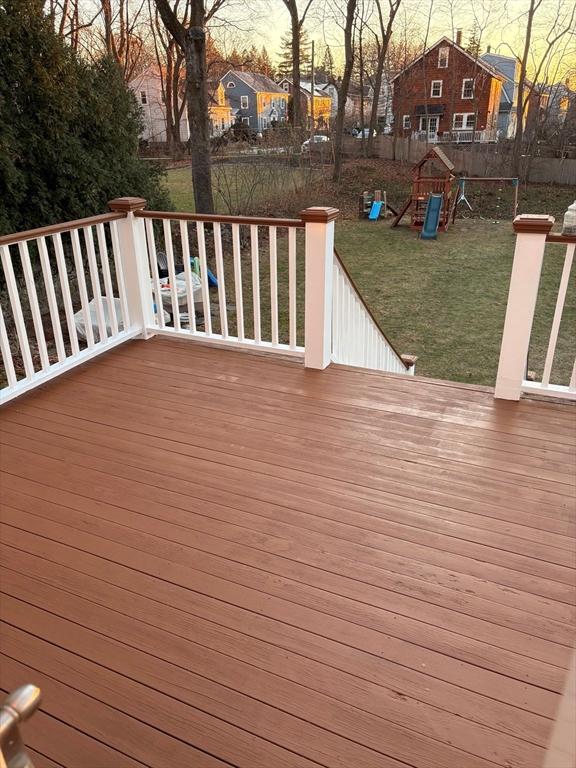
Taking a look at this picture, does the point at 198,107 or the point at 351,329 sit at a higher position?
the point at 198,107

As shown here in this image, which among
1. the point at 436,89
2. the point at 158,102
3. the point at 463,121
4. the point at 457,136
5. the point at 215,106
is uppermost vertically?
the point at 436,89

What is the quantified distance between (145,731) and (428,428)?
1850 millimetres

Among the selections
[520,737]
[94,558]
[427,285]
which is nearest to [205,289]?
[94,558]

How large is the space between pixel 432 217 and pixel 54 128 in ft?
29.1

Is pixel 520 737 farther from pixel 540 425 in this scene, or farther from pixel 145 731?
pixel 540 425

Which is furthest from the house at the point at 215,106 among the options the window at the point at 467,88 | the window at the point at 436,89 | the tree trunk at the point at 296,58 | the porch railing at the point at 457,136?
the window at the point at 467,88

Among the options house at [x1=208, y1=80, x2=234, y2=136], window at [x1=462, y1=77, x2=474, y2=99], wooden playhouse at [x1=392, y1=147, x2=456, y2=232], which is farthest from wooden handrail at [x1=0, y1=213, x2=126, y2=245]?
window at [x1=462, y1=77, x2=474, y2=99]

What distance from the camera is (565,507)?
2.21m

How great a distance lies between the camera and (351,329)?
13.1 ft

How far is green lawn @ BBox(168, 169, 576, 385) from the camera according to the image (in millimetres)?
7059

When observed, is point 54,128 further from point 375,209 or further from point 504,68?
point 504,68

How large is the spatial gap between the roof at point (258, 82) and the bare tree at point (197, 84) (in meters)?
16.5

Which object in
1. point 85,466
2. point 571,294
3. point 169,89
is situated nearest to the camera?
point 85,466

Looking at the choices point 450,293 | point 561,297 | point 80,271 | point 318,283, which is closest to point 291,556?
point 318,283
